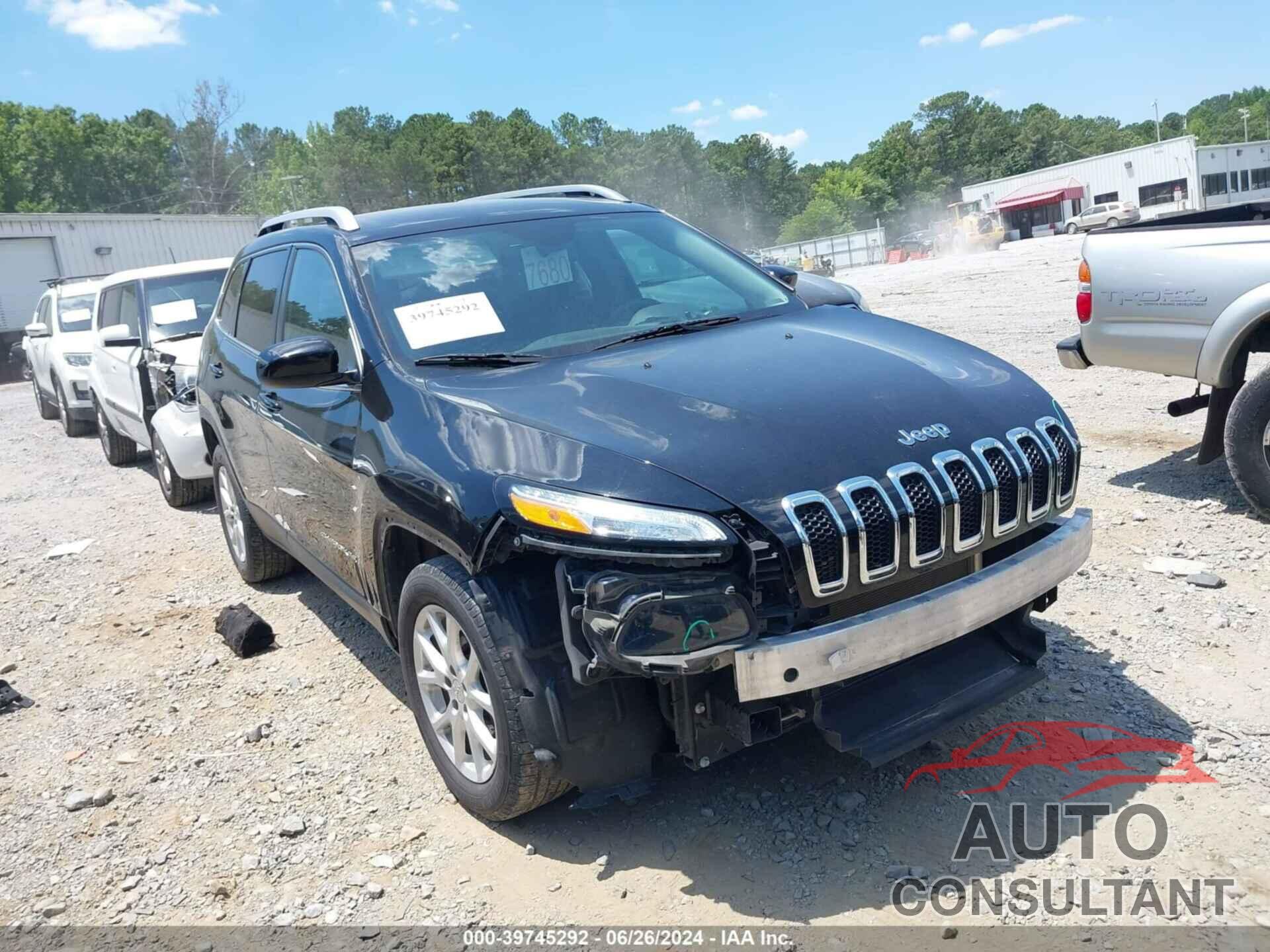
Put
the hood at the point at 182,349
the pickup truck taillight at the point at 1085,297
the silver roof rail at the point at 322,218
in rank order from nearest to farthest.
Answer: the silver roof rail at the point at 322,218 → the pickup truck taillight at the point at 1085,297 → the hood at the point at 182,349

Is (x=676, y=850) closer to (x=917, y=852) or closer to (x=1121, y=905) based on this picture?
(x=917, y=852)

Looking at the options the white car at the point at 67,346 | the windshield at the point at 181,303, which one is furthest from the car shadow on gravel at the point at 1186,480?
the white car at the point at 67,346

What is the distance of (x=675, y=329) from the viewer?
3.77 meters

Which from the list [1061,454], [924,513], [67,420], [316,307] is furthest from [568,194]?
[67,420]

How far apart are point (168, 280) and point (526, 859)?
305 inches

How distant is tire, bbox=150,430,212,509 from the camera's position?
7.98 metres

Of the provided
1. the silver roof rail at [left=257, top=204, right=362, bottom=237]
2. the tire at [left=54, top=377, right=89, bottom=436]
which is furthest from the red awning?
the silver roof rail at [left=257, top=204, right=362, bottom=237]

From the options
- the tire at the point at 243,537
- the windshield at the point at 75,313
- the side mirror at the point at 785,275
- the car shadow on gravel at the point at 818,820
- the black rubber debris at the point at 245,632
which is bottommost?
the car shadow on gravel at the point at 818,820

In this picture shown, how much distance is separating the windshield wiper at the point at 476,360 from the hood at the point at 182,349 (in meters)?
4.88

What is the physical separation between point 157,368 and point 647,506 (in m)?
6.62

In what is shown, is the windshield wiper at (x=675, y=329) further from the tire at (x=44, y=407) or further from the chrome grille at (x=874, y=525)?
the tire at (x=44, y=407)

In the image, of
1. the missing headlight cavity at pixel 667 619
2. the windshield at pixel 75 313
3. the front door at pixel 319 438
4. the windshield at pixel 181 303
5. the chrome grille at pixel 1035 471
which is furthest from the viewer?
the windshield at pixel 75 313

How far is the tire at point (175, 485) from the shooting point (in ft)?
26.2

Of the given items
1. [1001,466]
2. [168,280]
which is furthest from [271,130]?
[1001,466]
